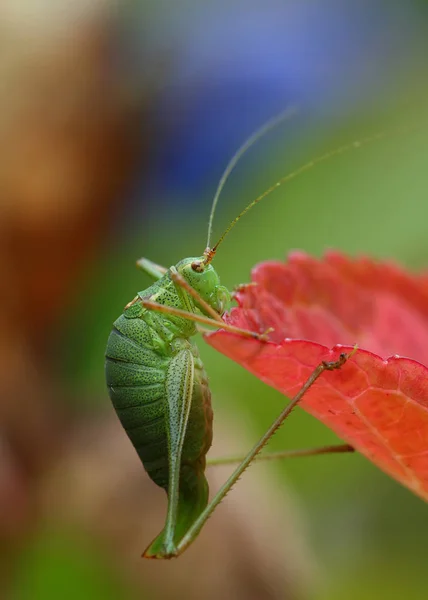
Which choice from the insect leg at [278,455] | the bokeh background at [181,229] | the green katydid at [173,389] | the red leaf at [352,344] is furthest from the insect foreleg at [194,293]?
the bokeh background at [181,229]

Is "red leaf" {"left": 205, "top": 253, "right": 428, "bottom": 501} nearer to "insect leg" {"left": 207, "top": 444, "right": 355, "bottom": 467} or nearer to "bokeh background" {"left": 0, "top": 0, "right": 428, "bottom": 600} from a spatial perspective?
"insect leg" {"left": 207, "top": 444, "right": 355, "bottom": 467}

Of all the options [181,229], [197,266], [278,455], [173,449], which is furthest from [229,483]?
[181,229]

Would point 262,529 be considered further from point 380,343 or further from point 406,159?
point 406,159

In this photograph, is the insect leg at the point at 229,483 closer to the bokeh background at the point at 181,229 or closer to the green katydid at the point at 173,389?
the green katydid at the point at 173,389

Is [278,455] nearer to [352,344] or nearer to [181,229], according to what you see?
[352,344]

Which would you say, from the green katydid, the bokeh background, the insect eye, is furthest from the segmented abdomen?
the bokeh background

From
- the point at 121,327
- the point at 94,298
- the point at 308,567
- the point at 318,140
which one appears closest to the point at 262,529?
the point at 308,567
